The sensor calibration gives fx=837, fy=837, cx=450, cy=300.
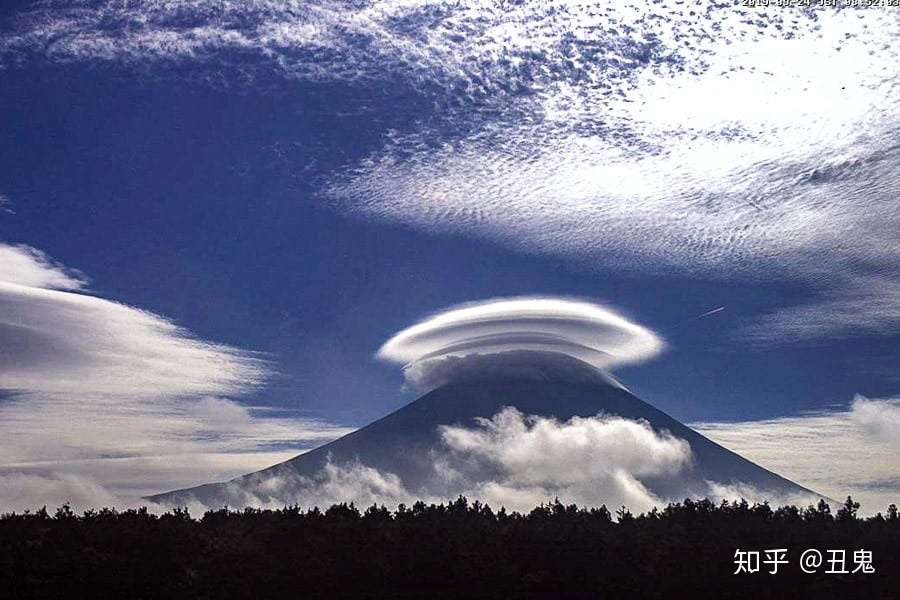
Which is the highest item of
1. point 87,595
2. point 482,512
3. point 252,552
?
point 482,512

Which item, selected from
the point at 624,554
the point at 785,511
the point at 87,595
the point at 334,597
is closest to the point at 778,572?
the point at 624,554

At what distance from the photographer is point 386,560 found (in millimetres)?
65750

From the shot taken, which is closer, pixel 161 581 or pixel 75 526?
pixel 161 581

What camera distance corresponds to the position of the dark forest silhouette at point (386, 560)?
63.9 metres

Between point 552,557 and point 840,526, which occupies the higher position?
point 840,526

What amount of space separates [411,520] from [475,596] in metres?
10.8

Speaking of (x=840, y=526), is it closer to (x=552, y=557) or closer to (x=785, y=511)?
(x=785, y=511)

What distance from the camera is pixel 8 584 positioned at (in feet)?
208

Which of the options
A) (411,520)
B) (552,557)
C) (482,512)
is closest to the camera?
(552,557)

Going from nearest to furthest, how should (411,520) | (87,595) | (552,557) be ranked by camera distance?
1. (87,595)
2. (552,557)
3. (411,520)

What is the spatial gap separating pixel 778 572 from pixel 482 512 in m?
25.9

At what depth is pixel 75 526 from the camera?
70.4 m

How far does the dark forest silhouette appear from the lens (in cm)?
6391

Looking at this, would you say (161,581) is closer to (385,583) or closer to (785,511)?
(385,583)
